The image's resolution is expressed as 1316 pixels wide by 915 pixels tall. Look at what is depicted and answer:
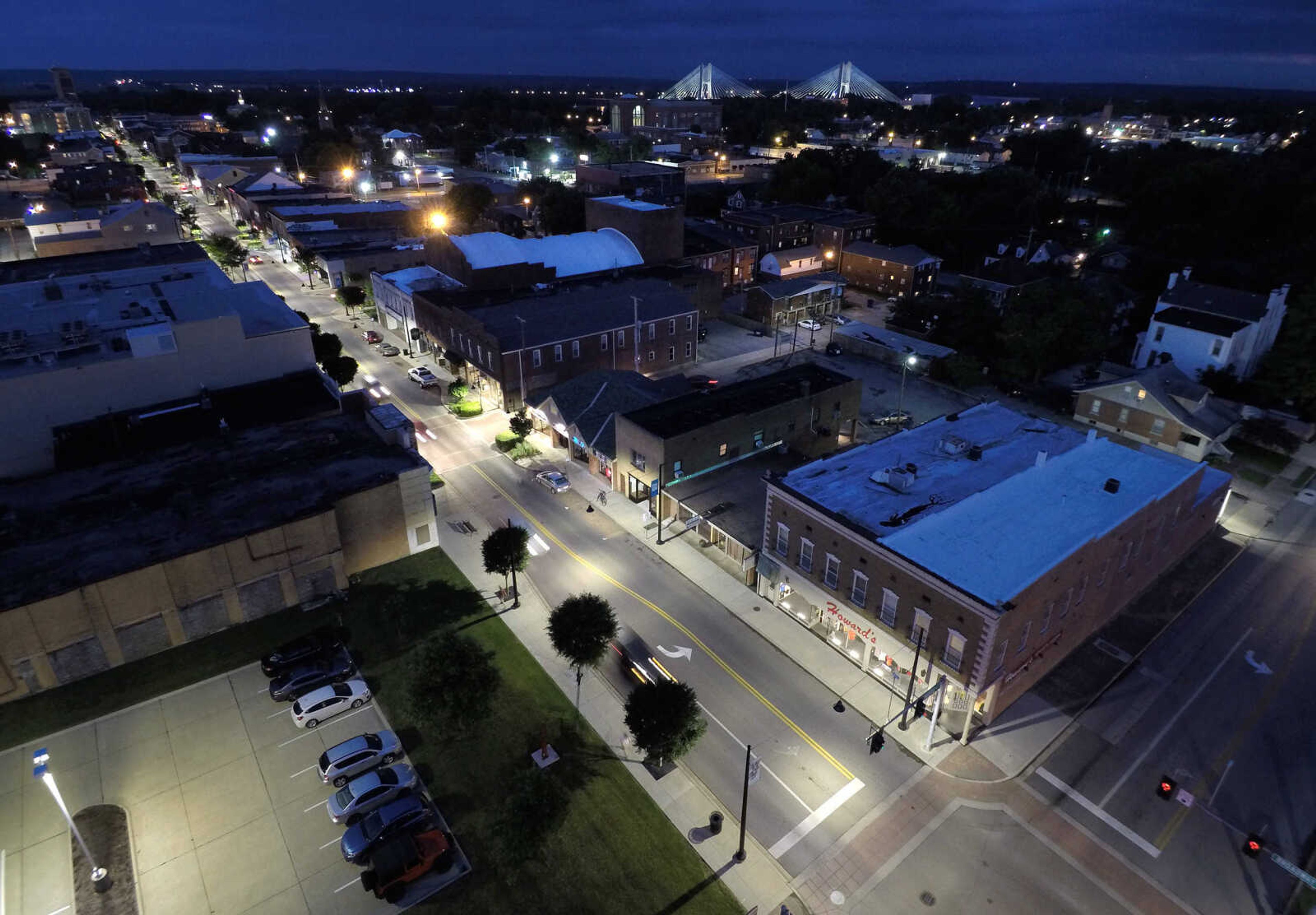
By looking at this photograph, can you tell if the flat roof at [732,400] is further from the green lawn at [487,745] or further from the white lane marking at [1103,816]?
the white lane marking at [1103,816]

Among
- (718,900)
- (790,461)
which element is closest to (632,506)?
(790,461)

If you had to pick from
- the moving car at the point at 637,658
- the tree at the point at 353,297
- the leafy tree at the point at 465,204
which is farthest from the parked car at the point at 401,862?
the leafy tree at the point at 465,204

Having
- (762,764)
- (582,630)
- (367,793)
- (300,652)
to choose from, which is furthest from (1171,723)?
(300,652)

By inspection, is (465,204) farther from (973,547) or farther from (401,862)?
(401,862)

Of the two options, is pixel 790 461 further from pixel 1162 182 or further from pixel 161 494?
pixel 1162 182

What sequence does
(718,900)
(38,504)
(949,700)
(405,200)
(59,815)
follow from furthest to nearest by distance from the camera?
(405,200), (38,504), (949,700), (59,815), (718,900)
